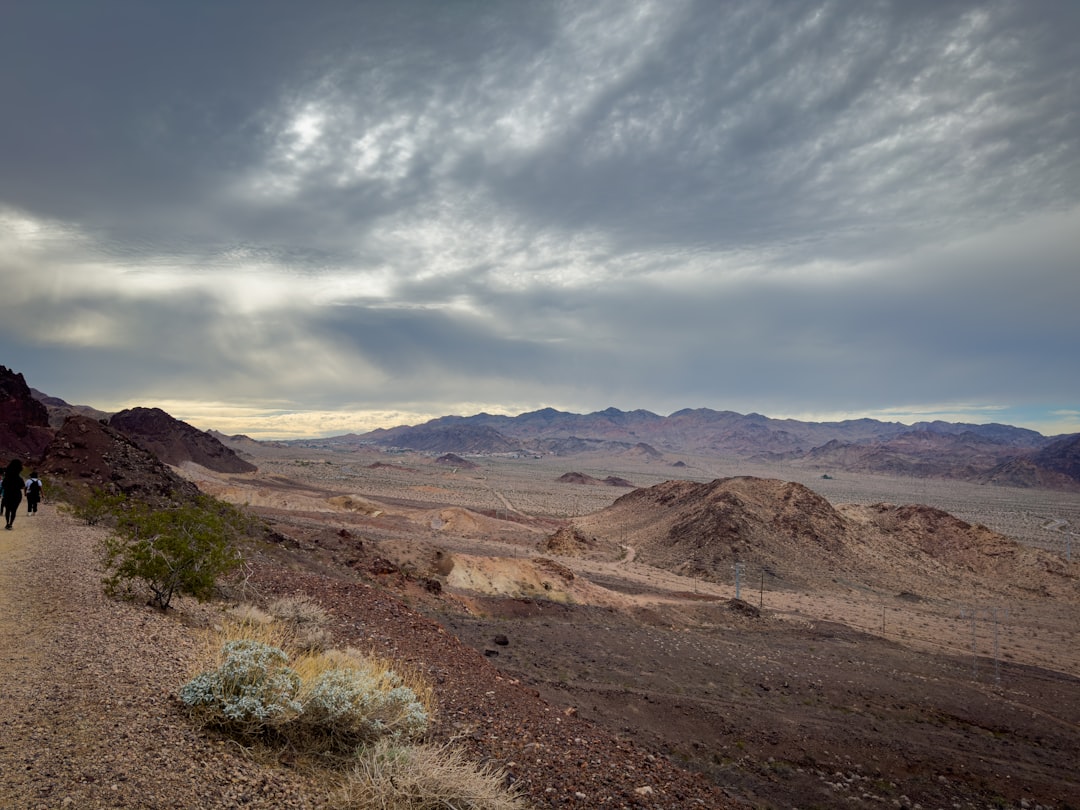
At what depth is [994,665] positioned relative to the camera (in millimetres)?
21234

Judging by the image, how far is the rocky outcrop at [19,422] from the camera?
42.2 meters

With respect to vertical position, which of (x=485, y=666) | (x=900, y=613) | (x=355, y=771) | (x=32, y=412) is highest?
(x=32, y=412)

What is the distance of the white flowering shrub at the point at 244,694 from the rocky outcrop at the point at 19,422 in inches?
1736

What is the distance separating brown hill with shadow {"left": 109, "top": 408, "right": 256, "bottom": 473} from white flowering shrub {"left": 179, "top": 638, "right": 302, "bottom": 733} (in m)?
81.1

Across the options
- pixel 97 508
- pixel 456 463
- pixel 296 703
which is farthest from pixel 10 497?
pixel 456 463

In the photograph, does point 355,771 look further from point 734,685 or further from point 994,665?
point 994,665

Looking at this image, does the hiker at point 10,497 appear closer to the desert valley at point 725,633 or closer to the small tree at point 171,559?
the desert valley at point 725,633

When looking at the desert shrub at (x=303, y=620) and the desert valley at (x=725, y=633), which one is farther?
the desert valley at (x=725, y=633)

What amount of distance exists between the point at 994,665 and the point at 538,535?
103 ft

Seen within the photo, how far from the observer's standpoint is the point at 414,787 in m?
5.00

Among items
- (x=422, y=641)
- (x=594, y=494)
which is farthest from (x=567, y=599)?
(x=594, y=494)

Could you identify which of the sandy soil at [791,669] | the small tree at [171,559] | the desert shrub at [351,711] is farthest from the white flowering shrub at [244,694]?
the sandy soil at [791,669]

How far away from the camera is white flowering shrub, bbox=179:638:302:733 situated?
5.41m

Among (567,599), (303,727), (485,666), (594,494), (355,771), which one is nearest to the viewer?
(355,771)
